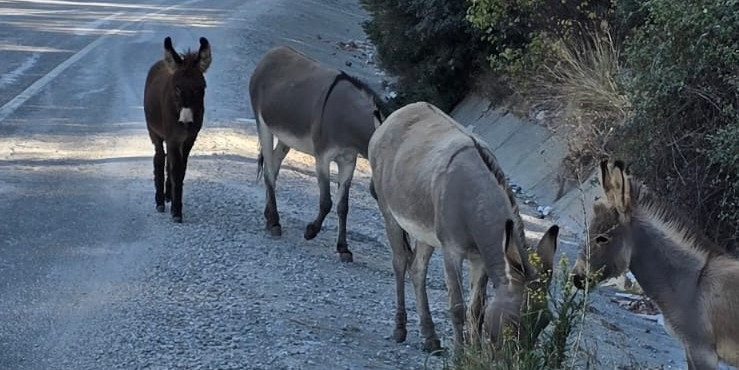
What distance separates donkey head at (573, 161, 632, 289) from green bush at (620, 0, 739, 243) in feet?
13.9

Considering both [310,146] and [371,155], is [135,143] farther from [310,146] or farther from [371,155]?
[371,155]

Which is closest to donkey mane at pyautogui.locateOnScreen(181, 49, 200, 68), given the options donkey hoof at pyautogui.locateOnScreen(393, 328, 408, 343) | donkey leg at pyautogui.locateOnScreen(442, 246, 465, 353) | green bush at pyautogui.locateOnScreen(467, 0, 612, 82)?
donkey hoof at pyautogui.locateOnScreen(393, 328, 408, 343)

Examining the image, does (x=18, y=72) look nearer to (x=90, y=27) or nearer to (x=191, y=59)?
(x=90, y=27)

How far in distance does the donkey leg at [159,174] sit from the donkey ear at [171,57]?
3.73 ft

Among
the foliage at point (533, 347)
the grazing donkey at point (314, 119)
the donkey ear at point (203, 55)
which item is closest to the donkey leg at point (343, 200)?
the grazing donkey at point (314, 119)

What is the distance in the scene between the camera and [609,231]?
8555 millimetres

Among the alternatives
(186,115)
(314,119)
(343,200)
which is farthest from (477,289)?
(186,115)

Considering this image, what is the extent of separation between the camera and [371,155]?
400 inches

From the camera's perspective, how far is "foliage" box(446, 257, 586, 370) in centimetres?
745

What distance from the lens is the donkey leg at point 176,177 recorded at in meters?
12.5

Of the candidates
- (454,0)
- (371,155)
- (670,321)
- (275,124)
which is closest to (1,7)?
(454,0)

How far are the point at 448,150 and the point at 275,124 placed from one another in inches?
173

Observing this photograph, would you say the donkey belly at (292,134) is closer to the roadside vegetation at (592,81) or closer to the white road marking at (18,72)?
the roadside vegetation at (592,81)

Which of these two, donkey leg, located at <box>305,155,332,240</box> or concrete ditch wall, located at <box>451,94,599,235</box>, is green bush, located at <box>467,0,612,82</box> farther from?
donkey leg, located at <box>305,155,332,240</box>
